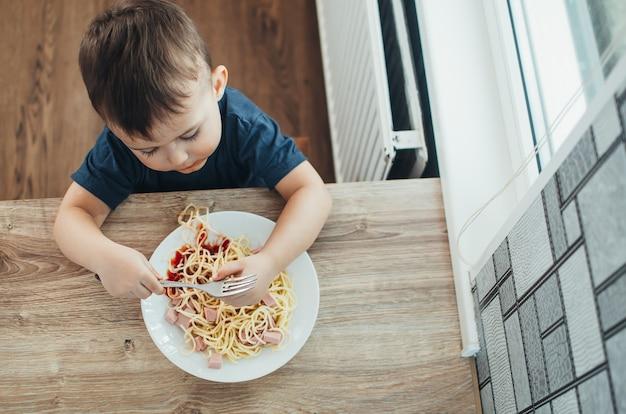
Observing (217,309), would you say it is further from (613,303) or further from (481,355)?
(613,303)

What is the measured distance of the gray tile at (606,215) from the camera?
0.59 metres

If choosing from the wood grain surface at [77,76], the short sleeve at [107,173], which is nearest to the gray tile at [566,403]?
the short sleeve at [107,173]

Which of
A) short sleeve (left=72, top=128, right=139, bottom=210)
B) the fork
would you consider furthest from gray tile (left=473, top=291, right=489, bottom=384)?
short sleeve (left=72, top=128, right=139, bottom=210)

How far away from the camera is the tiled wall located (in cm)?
61

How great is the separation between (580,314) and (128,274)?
63cm

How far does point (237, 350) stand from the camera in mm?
974

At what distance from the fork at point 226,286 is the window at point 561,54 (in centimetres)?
50

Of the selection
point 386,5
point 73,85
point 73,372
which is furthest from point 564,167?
point 73,85

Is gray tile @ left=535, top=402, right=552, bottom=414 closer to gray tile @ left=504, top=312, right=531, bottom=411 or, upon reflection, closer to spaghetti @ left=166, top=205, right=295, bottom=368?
gray tile @ left=504, top=312, right=531, bottom=411

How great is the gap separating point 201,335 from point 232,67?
4.18ft

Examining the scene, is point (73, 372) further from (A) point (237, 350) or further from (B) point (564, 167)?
(B) point (564, 167)

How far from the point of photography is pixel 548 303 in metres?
0.78

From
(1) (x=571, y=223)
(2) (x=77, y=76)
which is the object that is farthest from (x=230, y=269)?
(2) (x=77, y=76)

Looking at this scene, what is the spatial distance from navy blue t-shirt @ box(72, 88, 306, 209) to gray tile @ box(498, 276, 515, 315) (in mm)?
401
